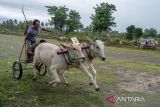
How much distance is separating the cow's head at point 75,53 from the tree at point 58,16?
155 feet

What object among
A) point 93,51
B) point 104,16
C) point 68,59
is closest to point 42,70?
point 68,59

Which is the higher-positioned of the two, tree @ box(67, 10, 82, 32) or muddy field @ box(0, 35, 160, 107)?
tree @ box(67, 10, 82, 32)

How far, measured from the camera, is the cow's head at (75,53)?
9211 millimetres

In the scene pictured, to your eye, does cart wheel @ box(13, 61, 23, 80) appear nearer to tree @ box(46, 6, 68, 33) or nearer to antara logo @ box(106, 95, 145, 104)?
antara logo @ box(106, 95, 145, 104)

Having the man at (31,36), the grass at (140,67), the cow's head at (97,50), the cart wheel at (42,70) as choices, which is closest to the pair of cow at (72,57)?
the cow's head at (97,50)

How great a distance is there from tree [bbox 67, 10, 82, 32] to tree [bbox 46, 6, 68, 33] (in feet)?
2.78

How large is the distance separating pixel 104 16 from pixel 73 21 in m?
7.60

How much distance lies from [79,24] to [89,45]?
48288 millimetres

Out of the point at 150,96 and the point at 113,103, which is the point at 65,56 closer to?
the point at 113,103

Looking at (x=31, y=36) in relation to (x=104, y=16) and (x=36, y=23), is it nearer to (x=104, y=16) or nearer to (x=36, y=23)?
(x=36, y=23)

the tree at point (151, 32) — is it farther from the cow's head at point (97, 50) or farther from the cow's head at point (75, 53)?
the cow's head at point (75, 53)

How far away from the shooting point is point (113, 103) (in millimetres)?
8953

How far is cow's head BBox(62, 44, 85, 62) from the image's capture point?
9.21m

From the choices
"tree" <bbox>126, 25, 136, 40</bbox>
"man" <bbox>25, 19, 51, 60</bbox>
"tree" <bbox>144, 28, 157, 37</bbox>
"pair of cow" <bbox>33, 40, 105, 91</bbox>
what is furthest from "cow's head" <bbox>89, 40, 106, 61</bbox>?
"tree" <bbox>144, 28, 157, 37</bbox>
